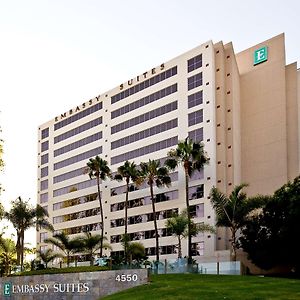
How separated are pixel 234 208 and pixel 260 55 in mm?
22290

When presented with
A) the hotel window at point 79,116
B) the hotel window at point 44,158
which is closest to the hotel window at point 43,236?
the hotel window at point 44,158

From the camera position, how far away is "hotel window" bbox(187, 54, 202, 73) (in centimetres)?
7850

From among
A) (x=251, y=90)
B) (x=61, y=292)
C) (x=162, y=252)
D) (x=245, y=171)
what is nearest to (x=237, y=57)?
(x=251, y=90)

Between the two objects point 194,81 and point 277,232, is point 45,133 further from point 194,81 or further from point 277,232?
point 277,232

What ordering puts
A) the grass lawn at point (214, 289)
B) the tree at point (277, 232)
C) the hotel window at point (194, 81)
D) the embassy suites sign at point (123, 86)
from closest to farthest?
the grass lawn at point (214, 289), the tree at point (277, 232), the hotel window at point (194, 81), the embassy suites sign at point (123, 86)

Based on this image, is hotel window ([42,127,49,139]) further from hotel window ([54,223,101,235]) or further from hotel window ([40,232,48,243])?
hotel window ([54,223,101,235])

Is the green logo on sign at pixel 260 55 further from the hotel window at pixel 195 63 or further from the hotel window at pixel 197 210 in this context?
the hotel window at pixel 197 210

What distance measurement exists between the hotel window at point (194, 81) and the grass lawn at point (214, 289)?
37862 millimetres

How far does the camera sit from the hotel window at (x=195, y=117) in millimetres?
76875

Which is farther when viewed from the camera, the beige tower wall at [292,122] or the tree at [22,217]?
the tree at [22,217]

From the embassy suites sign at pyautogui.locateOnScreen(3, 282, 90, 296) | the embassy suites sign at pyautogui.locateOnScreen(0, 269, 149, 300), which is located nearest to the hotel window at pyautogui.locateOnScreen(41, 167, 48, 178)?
the embassy suites sign at pyautogui.locateOnScreen(0, 269, 149, 300)

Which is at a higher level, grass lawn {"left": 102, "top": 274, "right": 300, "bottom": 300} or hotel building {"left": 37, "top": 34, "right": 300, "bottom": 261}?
hotel building {"left": 37, "top": 34, "right": 300, "bottom": 261}

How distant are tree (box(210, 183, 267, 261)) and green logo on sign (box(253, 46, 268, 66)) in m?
19.1

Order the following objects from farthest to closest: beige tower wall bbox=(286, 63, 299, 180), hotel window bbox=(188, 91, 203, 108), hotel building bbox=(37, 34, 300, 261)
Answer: hotel window bbox=(188, 91, 203, 108) < hotel building bbox=(37, 34, 300, 261) < beige tower wall bbox=(286, 63, 299, 180)
